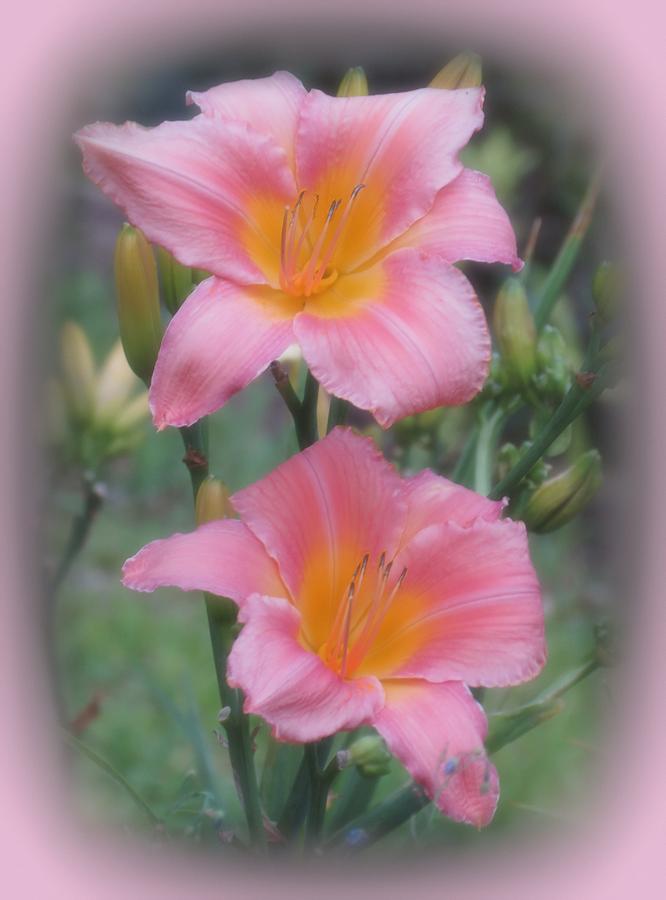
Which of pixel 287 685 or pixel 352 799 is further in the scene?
pixel 352 799

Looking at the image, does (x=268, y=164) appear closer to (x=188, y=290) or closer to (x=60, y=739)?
(x=188, y=290)

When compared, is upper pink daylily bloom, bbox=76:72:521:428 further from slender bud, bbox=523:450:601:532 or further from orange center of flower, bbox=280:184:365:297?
slender bud, bbox=523:450:601:532

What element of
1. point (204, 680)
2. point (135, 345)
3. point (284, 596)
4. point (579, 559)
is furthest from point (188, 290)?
point (579, 559)

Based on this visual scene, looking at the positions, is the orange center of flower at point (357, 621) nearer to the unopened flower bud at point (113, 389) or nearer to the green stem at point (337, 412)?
the green stem at point (337, 412)

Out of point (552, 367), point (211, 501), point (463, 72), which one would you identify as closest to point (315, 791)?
point (211, 501)

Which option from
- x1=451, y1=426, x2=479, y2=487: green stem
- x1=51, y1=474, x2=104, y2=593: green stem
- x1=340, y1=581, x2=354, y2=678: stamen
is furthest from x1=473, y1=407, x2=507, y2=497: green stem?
x1=51, y1=474, x2=104, y2=593: green stem

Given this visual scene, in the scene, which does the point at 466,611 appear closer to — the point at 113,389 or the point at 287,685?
the point at 287,685
